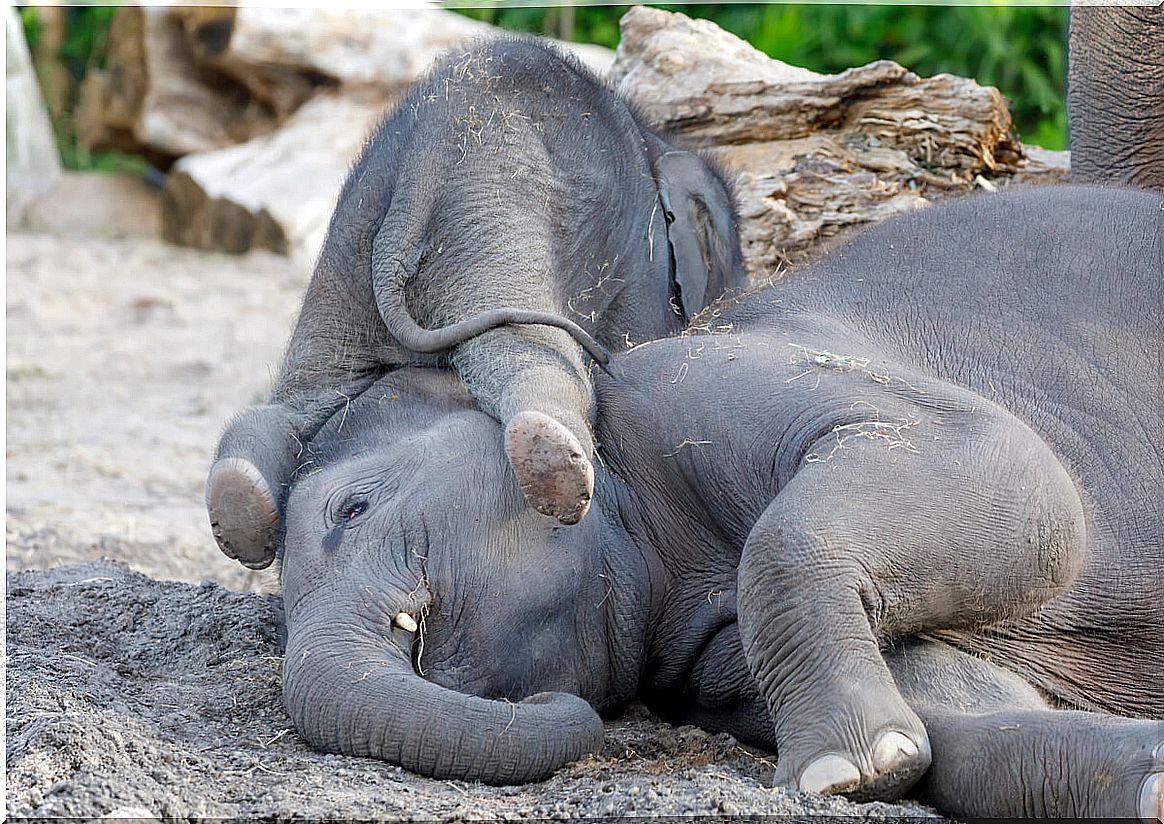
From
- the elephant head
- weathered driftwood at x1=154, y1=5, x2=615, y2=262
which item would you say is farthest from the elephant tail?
weathered driftwood at x1=154, y1=5, x2=615, y2=262

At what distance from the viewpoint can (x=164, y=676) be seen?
2.85m

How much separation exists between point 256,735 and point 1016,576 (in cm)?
125

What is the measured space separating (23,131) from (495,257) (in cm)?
844

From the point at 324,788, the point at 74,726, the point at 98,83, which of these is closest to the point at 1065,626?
the point at 324,788

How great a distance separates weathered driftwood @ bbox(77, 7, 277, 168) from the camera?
9875 millimetres

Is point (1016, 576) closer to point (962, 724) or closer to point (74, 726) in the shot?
point (962, 724)

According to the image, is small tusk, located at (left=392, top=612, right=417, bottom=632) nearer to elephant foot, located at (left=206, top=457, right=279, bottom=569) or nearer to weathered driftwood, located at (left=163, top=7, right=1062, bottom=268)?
elephant foot, located at (left=206, top=457, right=279, bottom=569)

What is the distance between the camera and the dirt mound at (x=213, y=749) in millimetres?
2020

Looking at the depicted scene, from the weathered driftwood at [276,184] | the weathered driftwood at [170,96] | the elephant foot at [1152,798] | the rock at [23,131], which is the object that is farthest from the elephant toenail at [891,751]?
the rock at [23,131]

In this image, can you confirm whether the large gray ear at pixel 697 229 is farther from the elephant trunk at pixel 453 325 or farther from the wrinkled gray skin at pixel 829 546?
the elephant trunk at pixel 453 325

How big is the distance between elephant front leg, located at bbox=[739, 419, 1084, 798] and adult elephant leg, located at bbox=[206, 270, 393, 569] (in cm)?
95

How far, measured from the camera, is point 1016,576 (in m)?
2.40

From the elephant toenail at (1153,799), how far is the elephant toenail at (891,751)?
309mm

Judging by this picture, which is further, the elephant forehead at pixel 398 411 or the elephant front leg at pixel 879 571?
the elephant forehead at pixel 398 411
